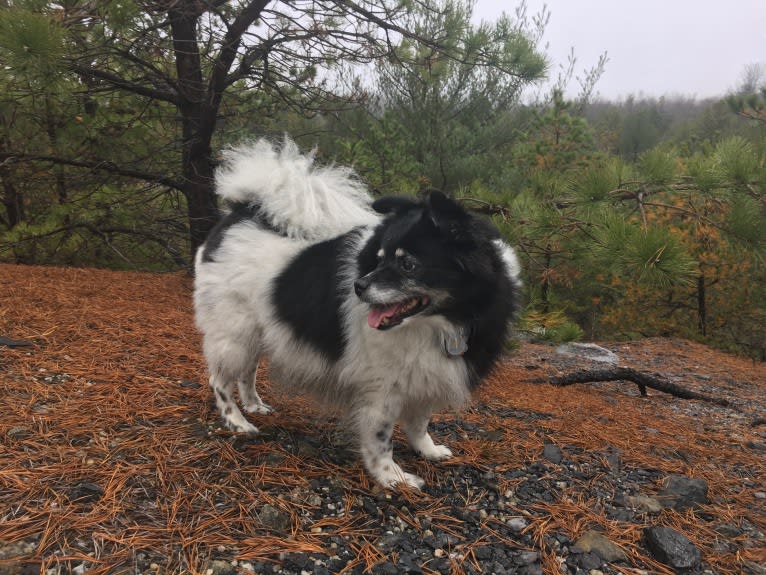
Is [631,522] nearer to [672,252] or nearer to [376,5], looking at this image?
[672,252]

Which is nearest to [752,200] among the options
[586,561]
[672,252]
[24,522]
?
[672,252]

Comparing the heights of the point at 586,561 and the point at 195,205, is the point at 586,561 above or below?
below

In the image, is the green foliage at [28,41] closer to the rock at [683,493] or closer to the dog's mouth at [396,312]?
the dog's mouth at [396,312]

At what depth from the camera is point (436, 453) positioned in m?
2.89

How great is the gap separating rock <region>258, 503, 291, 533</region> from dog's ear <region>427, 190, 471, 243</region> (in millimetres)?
1430

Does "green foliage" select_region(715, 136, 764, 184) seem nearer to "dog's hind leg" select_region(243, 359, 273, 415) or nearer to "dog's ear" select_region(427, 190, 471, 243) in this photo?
"dog's ear" select_region(427, 190, 471, 243)

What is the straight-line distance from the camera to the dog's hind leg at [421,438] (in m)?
2.85

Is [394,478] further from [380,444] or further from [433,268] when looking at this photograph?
[433,268]

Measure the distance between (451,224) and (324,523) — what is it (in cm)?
144

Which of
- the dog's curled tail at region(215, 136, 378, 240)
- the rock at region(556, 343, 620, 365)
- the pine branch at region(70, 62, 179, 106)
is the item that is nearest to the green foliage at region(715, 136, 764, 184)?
the dog's curled tail at region(215, 136, 378, 240)

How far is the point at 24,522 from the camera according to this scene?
1.79m

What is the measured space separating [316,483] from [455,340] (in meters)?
0.97

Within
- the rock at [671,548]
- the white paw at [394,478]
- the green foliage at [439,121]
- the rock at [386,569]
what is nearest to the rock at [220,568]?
the rock at [386,569]

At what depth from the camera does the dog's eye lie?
7.63 ft
